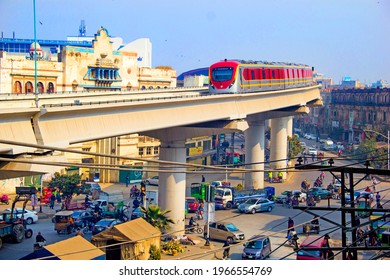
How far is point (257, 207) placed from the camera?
35.0m

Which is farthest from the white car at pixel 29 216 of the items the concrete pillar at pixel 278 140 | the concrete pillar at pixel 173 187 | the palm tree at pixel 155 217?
the concrete pillar at pixel 278 140

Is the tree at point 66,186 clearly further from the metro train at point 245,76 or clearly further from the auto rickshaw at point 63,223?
the metro train at point 245,76

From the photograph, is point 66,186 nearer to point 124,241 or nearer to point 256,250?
point 256,250

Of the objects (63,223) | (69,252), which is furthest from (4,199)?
(69,252)

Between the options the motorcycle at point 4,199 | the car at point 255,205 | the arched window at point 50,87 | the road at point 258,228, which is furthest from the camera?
the arched window at point 50,87

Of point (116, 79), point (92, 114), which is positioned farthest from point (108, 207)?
point (116, 79)

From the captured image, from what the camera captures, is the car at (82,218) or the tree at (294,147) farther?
the tree at (294,147)

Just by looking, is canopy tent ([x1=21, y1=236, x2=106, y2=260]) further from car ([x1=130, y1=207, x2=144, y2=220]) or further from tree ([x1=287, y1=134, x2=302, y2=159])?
tree ([x1=287, y1=134, x2=302, y2=159])

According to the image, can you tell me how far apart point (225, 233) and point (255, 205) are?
7533 mm

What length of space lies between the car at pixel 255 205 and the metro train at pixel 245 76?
5.58m

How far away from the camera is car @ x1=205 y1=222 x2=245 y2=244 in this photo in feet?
89.9

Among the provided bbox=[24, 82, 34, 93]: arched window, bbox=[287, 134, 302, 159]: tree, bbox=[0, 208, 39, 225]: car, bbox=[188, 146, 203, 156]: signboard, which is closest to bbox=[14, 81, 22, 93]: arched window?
bbox=[24, 82, 34, 93]: arched window

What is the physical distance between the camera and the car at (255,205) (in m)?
34.6

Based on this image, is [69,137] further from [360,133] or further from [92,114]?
[360,133]
